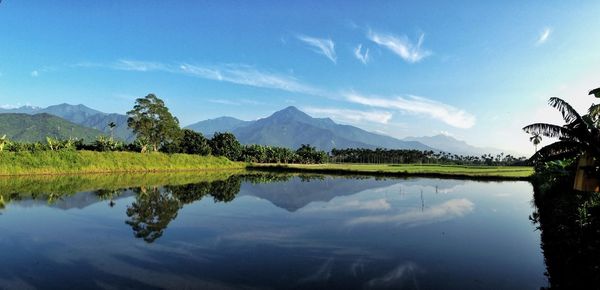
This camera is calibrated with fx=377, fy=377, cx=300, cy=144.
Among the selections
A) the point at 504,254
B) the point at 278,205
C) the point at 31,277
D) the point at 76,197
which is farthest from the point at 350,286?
the point at 76,197

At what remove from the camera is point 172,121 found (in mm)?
87312

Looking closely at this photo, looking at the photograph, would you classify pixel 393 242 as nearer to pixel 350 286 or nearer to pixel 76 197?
pixel 350 286

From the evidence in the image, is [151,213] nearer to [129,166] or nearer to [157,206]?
[157,206]

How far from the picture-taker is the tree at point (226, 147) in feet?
347

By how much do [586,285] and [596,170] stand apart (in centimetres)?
421

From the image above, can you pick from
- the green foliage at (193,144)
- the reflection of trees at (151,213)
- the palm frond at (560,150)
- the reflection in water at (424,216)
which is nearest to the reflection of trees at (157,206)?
the reflection of trees at (151,213)

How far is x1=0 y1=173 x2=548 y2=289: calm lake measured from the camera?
490 inches

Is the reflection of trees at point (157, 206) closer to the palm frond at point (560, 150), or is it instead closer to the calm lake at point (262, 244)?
the calm lake at point (262, 244)

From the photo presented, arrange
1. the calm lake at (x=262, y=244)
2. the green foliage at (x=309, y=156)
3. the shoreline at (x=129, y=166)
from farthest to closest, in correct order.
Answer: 1. the green foliage at (x=309, y=156)
2. the shoreline at (x=129, y=166)
3. the calm lake at (x=262, y=244)

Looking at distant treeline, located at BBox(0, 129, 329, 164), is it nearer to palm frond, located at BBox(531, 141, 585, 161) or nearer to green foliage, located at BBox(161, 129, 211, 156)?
green foliage, located at BBox(161, 129, 211, 156)

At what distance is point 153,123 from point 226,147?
83.6ft

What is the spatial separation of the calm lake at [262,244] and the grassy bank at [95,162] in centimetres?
2504

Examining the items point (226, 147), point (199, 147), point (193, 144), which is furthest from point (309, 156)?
point (193, 144)

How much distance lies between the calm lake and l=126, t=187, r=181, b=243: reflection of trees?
10 cm
